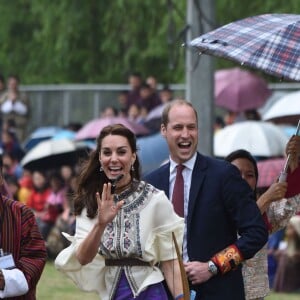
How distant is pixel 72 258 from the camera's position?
7.71 metres

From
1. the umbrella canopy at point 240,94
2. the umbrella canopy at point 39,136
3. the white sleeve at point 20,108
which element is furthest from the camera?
the white sleeve at point 20,108

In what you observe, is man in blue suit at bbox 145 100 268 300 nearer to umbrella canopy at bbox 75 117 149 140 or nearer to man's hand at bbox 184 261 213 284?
man's hand at bbox 184 261 213 284

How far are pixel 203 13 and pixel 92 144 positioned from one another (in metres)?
7.29

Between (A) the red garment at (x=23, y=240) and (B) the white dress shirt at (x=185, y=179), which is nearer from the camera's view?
(A) the red garment at (x=23, y=240)

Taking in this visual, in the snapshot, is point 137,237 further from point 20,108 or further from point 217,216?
point 20,108

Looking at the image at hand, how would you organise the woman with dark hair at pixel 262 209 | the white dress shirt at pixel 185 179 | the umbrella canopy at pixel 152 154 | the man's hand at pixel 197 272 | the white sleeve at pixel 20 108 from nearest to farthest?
the man's hand at pixel 197 272
the white dress shirt at pixel 185 179
the woman with dark hair at pixel 262 209
the umbrella canopy at pixel 152 154
the white sleeve at pixel 20 108

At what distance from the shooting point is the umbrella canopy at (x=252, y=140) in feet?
53.2

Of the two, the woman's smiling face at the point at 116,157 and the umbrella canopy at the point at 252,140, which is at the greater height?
the woman's smiling face at the point at 116,157

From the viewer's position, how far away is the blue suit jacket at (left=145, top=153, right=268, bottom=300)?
26.3 feet

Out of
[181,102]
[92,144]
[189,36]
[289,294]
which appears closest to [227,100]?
[92,144]

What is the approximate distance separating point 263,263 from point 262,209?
379 mm

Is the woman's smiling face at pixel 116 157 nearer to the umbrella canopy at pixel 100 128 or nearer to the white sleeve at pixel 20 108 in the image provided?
the umbrella canopy at pixel 100 128

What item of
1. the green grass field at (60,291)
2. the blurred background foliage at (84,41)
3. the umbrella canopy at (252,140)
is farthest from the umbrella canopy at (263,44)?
the blurred background foliage at (84,41)

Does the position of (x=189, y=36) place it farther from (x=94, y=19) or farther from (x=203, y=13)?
(x=94, y=19)
